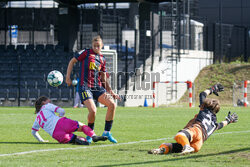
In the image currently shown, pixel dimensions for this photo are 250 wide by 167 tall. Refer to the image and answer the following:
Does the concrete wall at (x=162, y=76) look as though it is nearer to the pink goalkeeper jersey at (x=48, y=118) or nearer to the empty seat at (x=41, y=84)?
the empty seat at (x=41, y=84)

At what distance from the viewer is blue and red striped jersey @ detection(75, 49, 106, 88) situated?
9953 mm

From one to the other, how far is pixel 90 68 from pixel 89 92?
0.45m

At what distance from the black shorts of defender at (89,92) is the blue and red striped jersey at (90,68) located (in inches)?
2.6

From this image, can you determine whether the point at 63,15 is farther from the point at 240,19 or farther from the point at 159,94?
the point at 240,19

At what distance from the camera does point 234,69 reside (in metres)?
32.2

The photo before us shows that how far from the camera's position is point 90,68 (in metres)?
10.0

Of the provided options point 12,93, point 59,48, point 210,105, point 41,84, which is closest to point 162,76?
point 41,84

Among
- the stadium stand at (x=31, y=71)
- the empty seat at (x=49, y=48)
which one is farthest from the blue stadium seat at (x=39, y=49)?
the empty seat at (x=49, y=48)

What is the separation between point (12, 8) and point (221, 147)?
3744 centimetres

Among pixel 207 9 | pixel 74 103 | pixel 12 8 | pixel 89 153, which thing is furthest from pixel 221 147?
pixel 12 8

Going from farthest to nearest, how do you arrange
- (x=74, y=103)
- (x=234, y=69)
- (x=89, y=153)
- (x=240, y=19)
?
(x=240, y=19) < (x=234, y=69) < (x=74, y=103) < (x=89, y=153)

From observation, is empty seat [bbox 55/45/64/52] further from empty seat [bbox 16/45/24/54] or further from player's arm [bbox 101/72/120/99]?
player's arm [bbox 101/72/120/99]

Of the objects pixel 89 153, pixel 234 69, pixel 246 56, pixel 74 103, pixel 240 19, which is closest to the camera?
pixel 89 153

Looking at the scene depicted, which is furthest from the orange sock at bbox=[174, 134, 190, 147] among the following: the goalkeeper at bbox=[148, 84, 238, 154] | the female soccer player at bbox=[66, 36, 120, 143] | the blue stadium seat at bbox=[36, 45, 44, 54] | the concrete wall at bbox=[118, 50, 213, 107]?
the blue stadium seat at bbox=[36, 45, 44, 54]
